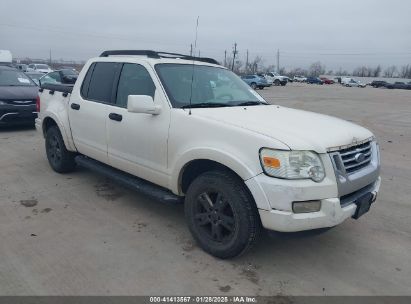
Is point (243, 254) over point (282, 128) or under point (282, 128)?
under

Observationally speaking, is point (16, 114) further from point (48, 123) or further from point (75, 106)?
point (75, 106)

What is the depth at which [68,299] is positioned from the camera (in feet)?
9.35

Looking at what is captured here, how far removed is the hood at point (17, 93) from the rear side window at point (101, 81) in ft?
16.5

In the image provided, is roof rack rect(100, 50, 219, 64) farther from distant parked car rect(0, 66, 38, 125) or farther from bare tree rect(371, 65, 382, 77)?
bare tree rect(371, 65, 382, 77)

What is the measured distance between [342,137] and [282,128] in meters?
0.55

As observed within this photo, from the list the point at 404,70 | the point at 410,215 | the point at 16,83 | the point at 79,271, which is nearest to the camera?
the point at 79,271

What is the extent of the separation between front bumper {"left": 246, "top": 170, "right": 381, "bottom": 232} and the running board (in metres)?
1.07

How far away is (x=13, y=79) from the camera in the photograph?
10336mm

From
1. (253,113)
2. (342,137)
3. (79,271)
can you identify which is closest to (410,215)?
(342,137)

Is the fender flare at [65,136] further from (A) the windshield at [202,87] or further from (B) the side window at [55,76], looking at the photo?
(B) the side window at [55,76]

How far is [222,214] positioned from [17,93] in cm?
792

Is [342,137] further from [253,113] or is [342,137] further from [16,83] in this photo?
[16,83]

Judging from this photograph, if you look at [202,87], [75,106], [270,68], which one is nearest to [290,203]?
[202,87]

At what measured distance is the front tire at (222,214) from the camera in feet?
10.4
